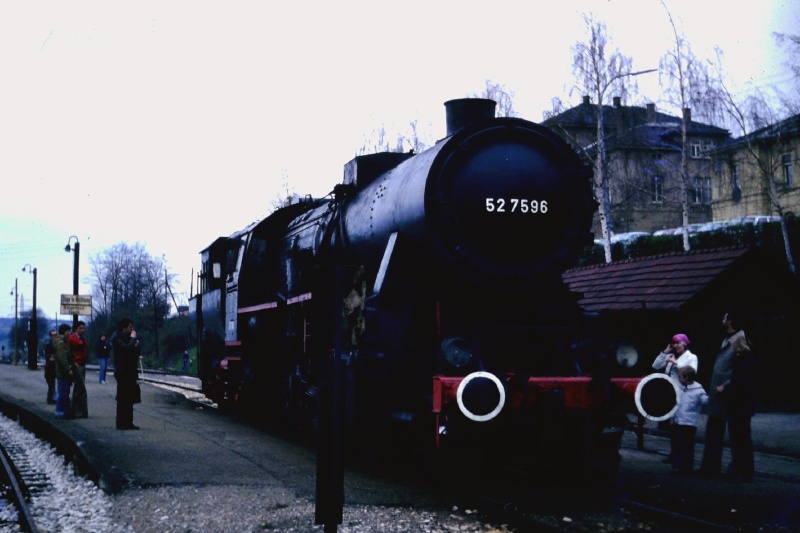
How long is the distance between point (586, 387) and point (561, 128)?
24.6 meters

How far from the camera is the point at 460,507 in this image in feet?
24.8

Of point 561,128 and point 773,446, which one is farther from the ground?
point 561,128

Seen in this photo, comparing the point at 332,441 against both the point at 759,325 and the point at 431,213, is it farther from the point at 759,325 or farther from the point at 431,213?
the point at 759,325

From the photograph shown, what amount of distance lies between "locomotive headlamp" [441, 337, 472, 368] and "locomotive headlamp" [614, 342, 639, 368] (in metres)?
1.49

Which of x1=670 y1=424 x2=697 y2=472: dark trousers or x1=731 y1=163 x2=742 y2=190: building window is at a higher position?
x1=731 y1=163 x2=742 y2=190: building window

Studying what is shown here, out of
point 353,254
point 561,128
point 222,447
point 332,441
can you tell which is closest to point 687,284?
point 353,254

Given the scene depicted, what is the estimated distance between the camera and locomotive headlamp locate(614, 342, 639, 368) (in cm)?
845

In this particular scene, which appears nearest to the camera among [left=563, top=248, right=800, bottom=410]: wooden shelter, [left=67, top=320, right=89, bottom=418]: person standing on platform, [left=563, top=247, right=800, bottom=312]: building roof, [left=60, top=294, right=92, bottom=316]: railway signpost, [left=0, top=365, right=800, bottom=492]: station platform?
[left=0, top=365, right=800, bottom=492]: station platform

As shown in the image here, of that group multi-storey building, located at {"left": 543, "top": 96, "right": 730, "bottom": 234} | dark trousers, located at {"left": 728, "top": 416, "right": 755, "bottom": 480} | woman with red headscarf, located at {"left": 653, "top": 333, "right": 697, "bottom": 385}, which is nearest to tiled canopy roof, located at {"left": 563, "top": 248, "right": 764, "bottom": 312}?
woman with red headscarf, located at {"left": 653, "top": 333, "right": 697, "bottom": 385}

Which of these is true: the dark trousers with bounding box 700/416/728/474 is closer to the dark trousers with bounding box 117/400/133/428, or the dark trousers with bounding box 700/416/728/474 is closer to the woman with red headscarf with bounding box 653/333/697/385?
the woman with red headscarf with bounding box 653/333/697/385

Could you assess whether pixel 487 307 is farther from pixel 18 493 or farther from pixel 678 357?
pixel 18 493

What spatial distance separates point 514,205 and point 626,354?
1756mm

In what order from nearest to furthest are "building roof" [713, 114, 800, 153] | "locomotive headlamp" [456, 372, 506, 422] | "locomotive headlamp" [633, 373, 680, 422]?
"locomotive headlamp" [456, 372, 506, 422] → "locomotive headlamp" [633, 373, 680, 422] → "building roof" [713, 114, 800, 153]

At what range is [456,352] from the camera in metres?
7.94
